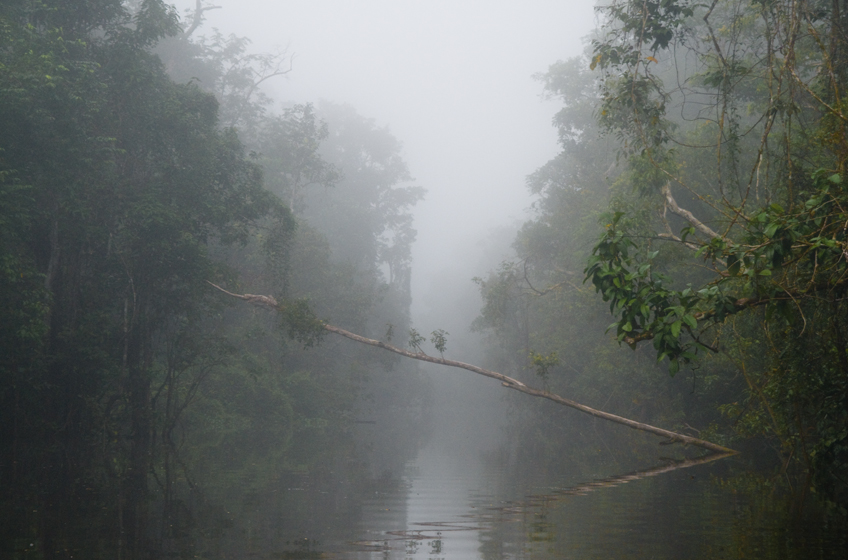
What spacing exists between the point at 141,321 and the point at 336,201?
26.1m

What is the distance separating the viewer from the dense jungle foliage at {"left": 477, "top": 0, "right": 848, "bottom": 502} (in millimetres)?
5164

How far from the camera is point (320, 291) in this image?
30.5 metres

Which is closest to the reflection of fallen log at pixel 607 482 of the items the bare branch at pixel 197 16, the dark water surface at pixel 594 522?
the dark water surface at pixel 594 522

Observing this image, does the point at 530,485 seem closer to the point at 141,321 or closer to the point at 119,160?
the point at 141,321

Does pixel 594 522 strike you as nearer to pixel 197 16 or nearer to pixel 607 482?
pixel 607 482

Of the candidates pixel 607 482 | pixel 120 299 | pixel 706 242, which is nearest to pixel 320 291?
pixel 120 299

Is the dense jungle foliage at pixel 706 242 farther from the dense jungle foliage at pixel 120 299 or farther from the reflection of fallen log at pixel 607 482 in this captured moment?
the dense jungle foliage at pixel 120 299

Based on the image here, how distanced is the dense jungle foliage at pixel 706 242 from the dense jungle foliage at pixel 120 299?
507 cm

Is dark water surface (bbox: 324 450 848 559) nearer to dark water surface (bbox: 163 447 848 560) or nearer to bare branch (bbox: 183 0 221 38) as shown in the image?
dark water surface (bbox: 163 447 848 560)

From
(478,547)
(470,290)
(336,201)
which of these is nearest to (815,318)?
(478,547)

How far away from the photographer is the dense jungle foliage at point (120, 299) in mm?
8008

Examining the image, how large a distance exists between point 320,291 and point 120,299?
13.9 meters

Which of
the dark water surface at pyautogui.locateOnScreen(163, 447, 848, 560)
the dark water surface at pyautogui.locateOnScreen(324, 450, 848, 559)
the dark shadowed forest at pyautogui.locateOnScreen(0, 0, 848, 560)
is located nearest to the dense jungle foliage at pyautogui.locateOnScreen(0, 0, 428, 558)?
the dark shadowed forest at pyautogui.locateOnScreen(0, 0, 848, 560)

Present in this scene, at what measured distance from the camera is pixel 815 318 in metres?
6.92
